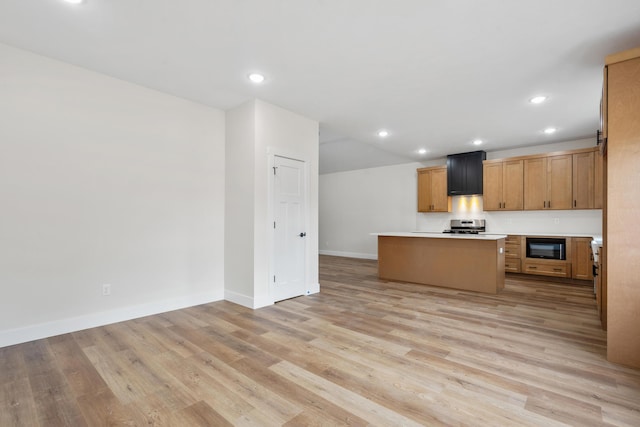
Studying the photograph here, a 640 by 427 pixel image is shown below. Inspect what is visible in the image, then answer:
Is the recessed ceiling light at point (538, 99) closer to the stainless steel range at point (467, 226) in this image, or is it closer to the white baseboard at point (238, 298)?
the stainless steel range at point (467, 226)

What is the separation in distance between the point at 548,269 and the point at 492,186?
1938 millimetres

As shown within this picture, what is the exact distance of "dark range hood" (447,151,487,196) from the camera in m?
6.79

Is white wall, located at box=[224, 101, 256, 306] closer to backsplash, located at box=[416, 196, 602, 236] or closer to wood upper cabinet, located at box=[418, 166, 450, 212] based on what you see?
wood upper cabinet, located at box=[418, 166, 450, 212]

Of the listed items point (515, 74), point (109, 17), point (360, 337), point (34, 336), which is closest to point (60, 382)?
point (34, 336)

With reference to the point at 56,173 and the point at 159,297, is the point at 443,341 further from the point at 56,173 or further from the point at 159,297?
the point at 56,173

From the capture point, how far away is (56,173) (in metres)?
3.07

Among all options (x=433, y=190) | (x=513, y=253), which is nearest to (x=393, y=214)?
(x=433, y=190)

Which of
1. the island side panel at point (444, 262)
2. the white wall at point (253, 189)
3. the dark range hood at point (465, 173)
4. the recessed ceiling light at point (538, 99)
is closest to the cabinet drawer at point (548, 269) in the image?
the island side panel at point (444, 262)

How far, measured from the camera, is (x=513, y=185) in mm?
6363

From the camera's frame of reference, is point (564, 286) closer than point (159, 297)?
No

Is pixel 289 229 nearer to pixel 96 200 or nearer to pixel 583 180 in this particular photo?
pixel 96 200

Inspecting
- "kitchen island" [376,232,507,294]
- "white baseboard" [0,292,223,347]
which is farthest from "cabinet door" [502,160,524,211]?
"white baseboard" [0,292,223,347]

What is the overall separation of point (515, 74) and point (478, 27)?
3.74 ft

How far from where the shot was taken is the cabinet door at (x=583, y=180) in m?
5.59
